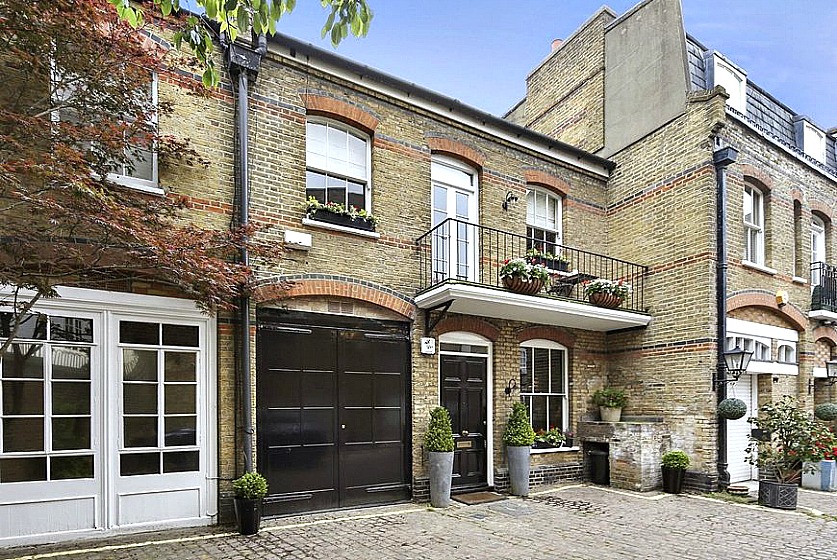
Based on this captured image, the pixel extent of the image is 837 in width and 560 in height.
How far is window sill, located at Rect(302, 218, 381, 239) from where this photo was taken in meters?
8.17

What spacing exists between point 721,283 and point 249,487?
860 centimetres

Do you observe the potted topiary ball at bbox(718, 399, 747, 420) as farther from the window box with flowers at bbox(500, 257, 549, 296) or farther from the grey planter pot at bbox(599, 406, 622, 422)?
the window box with flowers at bbox(500, 257, 549, 296)

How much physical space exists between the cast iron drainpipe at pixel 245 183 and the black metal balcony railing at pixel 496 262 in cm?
289

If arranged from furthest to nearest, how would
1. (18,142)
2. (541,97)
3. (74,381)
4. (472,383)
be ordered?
(541,97), (472,383), (74,381), (18,142)

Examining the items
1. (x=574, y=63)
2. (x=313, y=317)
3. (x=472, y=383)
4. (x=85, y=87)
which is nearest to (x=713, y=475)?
(x=472, y=383)

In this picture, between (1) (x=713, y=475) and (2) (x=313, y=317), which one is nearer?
(2) (x=313, y=317)

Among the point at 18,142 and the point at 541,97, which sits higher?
the point at 541,97

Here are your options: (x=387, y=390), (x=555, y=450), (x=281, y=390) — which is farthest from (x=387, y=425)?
(x=555, y=450)

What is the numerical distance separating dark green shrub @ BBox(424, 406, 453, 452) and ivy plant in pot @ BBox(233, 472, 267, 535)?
270cm

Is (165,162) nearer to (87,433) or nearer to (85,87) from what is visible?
(85,87)

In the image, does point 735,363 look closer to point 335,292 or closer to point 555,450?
point 555,450

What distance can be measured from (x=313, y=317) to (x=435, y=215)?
9.60ft

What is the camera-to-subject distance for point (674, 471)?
388 inches

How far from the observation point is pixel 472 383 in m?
9.78
